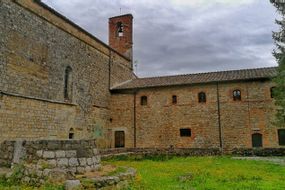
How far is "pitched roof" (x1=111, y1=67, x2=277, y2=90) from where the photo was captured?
22.8 m

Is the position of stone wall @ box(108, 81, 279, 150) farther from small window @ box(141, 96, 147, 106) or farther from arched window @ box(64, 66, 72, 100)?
arched window @ box(64, 66, 72, 100)

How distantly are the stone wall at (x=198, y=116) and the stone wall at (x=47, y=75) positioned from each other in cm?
204

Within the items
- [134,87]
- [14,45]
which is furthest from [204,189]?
[134,87]

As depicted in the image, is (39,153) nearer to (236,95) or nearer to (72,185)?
(72,185)

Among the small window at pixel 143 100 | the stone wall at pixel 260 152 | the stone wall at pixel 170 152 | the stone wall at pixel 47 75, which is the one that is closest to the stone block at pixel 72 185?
the stone wall at pixel 47 75

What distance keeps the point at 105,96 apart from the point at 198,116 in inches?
308

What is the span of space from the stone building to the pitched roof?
0.08m

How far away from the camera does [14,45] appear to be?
614 inches

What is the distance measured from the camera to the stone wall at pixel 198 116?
2230 centimetres

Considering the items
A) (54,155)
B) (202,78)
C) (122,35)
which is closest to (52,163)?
(54,155)

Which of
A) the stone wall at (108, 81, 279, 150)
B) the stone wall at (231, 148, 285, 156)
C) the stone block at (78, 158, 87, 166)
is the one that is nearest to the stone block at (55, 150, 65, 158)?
the stone block at (78, 158, 87, 166)

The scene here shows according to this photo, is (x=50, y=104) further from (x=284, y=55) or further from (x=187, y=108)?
(x=284, y=55)

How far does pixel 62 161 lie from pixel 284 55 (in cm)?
1552

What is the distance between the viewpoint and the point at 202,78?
24.7 m
